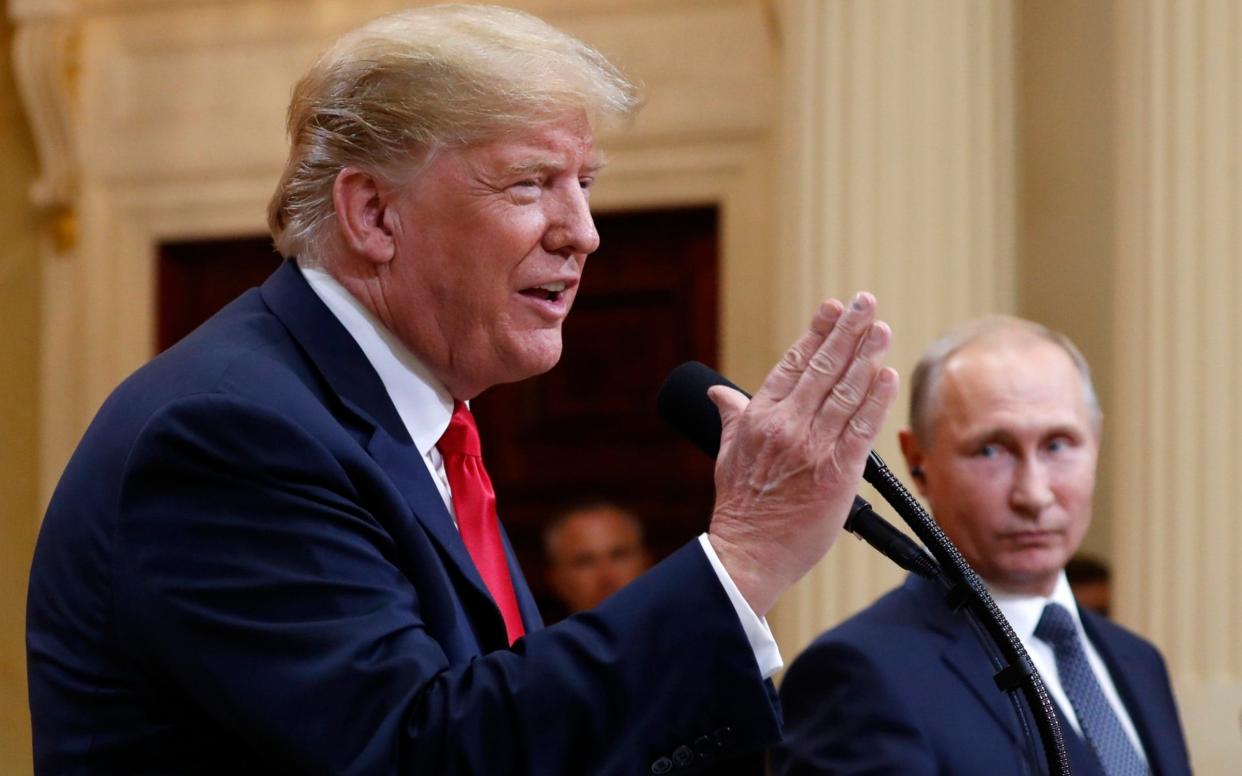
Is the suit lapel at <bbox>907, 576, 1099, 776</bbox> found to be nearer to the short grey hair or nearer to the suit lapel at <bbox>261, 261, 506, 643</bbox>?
the short grey hair

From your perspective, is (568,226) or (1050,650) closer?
(568,226)

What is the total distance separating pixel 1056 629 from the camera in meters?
2.79

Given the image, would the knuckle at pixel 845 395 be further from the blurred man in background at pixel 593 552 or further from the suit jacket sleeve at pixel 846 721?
the blurred man in background at pixel 593 552

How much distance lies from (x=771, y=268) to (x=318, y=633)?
440 cm

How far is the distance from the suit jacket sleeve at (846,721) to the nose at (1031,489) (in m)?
0.40

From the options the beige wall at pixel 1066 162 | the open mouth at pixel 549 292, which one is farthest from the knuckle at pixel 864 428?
the beige wall at pixel 1066 162

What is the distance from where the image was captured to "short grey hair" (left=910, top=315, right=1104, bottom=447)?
2.93 m

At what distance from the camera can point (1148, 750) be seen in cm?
278

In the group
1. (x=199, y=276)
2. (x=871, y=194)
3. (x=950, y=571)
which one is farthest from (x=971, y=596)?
(x=199, y=276)

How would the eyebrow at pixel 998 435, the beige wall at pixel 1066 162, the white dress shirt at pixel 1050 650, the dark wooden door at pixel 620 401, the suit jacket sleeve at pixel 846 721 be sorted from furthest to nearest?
the dark wooden door at pixel 620 401 → the beige wall at pixel 1066 162 → the eyebrow at pixel 998 435 → the white dress shirt at pixel 1050 650 → the suit jacket sleeve at pixel 846 721

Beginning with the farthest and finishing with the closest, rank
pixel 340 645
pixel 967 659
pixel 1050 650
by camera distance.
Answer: pixel 1050 650 → pixel 967 659 → pixel 340 645

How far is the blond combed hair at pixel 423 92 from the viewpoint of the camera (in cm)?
186

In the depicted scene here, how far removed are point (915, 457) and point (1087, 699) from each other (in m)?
0.48

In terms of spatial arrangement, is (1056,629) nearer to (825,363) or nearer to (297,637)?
(825,363)
